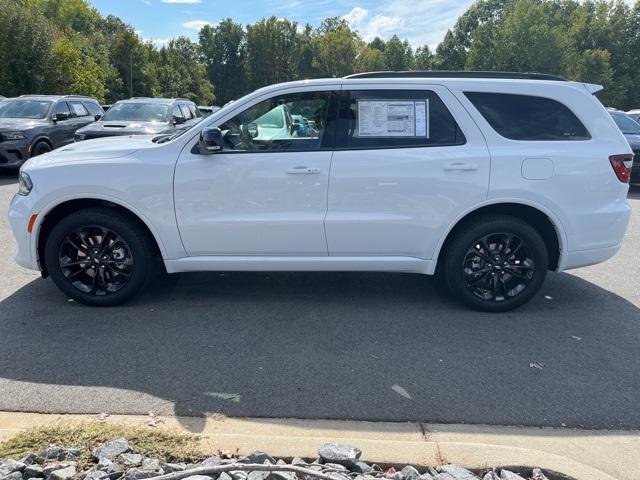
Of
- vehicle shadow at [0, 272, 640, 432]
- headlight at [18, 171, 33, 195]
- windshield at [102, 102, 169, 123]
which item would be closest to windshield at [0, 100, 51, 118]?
windshield at [102, 102, 169, 123]

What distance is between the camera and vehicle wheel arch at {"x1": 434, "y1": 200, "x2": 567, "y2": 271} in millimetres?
4695

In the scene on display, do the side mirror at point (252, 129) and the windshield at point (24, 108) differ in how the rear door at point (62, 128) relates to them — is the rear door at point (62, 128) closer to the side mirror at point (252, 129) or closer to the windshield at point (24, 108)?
the windshield at point (24, 108)

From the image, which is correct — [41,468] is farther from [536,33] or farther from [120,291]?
[536,33]

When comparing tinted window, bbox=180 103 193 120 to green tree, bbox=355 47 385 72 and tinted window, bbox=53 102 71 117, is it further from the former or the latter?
green tree, bbox=355 47 385 72

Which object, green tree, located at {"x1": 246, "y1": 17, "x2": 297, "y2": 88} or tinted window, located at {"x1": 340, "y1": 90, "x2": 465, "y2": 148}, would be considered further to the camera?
green tree, located at {"x1": 246, "y1": 17, "x2": 297, "y2": 88}

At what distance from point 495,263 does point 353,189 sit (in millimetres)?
1403

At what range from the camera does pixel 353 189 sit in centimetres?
460

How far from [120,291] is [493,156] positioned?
334cm

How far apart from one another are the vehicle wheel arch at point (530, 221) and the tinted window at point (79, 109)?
11963 millimetres

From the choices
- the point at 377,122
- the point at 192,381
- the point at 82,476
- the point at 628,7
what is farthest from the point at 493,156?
the point at 628,7

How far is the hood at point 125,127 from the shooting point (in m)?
11.2

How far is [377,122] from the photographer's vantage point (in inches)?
184

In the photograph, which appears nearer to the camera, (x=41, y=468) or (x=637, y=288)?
(x=41, y=468)

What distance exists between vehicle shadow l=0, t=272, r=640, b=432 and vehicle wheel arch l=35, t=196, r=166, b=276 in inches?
20.8
